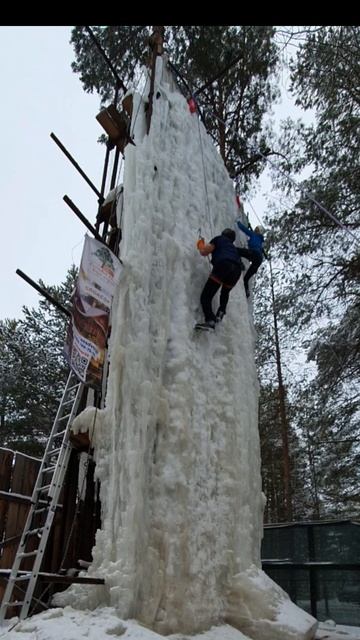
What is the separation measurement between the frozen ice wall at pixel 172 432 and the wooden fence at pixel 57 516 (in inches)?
36.7

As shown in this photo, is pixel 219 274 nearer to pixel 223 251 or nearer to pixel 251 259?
pixel 223 251

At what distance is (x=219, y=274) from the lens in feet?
18.7

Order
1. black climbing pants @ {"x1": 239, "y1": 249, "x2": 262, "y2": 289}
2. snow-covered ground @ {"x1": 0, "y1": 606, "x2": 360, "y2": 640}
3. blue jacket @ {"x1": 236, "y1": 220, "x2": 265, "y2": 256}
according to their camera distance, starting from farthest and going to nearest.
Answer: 1. blue jacket @ {"x1": 236, "y1": 220, "x2": 265, "y2": 256}
2. black climbing pants @ {"x1": 239, "y1": 249, "x2": 262, "y2": 289}
3. snow-covered ground @ {"x1": 0, "y1": 606, "x2": 360, "y2": 640}

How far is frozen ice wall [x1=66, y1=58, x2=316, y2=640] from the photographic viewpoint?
431 cm

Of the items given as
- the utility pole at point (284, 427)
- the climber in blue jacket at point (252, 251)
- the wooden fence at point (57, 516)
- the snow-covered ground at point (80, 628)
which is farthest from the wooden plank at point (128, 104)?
the utility pole at point (284, 427)

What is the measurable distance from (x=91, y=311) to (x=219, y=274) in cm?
155

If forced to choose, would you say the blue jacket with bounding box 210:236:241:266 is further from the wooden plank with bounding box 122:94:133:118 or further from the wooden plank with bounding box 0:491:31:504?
the wooden plank with bounding box 0:491:31:504

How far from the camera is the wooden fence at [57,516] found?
5.39 m

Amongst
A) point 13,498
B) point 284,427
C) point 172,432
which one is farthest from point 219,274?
point 284,427

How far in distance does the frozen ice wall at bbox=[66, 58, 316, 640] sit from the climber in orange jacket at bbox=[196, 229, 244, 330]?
5.5 inches

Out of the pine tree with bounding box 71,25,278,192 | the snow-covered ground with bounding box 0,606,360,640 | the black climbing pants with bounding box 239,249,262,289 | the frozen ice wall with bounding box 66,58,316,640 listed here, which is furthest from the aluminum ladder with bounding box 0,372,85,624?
the pine tree with bounding box 71,25,278,192

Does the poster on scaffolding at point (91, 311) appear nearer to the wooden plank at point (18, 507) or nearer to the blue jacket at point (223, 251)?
the blue jacket at point (223, 251)

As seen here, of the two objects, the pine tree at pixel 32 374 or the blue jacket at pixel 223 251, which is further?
the pine tree at pixel 32 374

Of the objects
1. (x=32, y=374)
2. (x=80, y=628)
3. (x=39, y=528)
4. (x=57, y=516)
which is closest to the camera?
(x=80, y=628)
